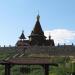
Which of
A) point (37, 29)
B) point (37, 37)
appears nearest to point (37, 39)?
point (37, 37)

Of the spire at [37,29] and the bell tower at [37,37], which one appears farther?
the spire at [37,29]

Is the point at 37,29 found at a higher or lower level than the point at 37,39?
higher

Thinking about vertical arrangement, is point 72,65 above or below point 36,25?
below

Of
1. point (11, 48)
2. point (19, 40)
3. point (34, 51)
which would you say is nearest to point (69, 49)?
point (34, 51)

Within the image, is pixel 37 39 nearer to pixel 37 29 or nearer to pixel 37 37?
pixel 37 37

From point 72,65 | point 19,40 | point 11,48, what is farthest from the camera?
point 19,40

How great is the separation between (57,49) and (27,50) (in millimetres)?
5034

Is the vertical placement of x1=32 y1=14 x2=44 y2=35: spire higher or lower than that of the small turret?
higher

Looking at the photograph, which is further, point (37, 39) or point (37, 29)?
point (37, 29)

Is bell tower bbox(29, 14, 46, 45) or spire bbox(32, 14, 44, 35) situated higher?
spire bbox(32, 14, 44, 35)

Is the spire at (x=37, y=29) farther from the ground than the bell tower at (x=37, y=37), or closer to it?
farther from the ground

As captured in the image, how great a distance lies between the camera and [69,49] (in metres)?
61.7

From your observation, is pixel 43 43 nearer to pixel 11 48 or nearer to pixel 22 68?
pixel 11 48

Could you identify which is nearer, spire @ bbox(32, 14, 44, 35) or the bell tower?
the bell tower
